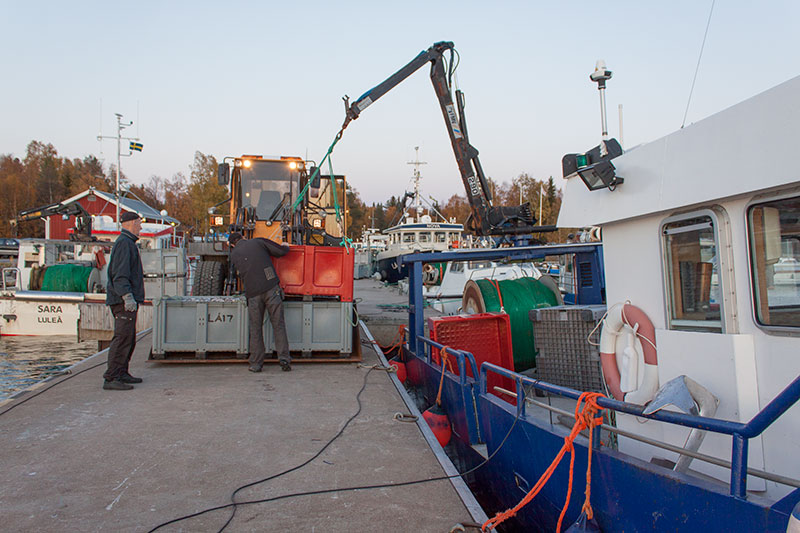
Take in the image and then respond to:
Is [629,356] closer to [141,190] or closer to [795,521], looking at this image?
[795,521]

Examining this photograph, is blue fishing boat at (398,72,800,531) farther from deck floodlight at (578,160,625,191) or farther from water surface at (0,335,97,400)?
water surface at (0,335,97,400)

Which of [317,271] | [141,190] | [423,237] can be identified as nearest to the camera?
[317,271]

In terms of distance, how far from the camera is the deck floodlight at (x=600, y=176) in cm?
335

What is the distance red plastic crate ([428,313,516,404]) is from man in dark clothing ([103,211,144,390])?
3.51 m

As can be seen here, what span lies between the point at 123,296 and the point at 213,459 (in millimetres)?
2687

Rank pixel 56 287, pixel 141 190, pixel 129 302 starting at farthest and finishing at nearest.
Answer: pixel 141 190, pixel 56 287, pixel 129 302

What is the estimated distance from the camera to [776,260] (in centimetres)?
251

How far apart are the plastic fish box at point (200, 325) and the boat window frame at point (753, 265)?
6.10 m

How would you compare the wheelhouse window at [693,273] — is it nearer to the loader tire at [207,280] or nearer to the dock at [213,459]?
the dock at [213,459]

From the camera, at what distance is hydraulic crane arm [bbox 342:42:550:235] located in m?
8.40

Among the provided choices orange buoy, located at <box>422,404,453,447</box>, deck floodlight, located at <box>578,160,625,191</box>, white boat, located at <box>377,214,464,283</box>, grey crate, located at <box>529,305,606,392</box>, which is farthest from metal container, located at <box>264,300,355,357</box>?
white boat, located at <box>377,214,464,283</box>

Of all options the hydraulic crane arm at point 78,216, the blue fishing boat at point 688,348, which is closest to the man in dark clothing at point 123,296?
the blue fishing boat at point 688,348

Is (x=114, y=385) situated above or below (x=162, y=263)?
below

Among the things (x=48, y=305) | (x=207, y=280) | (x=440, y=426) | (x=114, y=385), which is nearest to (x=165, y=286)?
(x=48, y=305)
